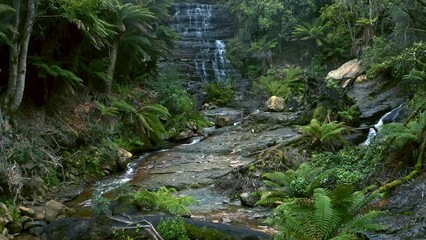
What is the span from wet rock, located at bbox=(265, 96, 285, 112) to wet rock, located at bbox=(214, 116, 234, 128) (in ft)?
6.37

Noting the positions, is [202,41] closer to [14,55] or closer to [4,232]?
[14,55]

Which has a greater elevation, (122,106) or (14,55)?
(14,55)

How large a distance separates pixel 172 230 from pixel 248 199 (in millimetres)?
2710

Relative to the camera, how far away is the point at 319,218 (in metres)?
4.64

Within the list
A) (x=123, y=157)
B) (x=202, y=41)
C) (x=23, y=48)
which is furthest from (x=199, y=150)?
(x=202, y=41)

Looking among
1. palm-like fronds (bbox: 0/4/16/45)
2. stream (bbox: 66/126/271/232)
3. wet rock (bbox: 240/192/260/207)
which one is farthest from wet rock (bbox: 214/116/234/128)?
palm-like fronds (bbox: 0/4/16/45)

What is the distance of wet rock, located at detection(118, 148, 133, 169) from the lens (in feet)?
35.3

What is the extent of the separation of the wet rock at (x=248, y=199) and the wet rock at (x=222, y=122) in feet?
29.9

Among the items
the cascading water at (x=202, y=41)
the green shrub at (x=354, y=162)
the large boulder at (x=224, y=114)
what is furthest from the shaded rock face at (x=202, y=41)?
the green shrub at (x=354, y=162)

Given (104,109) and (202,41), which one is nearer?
(104,109)

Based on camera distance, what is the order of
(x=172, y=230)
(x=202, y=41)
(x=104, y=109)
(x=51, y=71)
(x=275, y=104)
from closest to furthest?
(x=172, y=230) < (x=51, y=71) < (x=104, y=109) < (x=275, y=104) < (x=202, y=41)

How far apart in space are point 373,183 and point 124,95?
29.8ft

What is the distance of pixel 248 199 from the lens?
7773 millimetres

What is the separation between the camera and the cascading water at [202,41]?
78.8 feet
